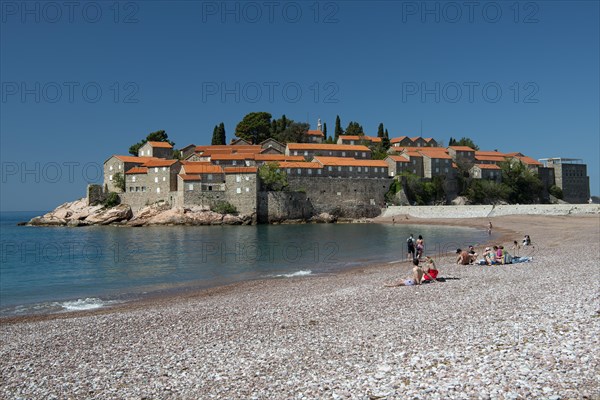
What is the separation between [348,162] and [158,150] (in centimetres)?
3000

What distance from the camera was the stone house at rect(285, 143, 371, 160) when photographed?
77.9 meters

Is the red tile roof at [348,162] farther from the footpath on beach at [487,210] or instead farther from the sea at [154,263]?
the sea at [154,263]

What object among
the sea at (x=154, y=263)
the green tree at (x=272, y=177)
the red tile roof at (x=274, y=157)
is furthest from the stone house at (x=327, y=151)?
the sea at (x=154, y=263)

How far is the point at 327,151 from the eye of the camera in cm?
7844

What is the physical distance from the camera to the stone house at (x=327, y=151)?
77.9 meters

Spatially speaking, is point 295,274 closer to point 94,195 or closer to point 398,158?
point 94,195

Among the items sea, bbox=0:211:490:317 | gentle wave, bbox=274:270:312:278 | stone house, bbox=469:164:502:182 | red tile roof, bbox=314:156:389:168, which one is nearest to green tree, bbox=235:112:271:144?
red tile roof, bbox=314:156:389:168

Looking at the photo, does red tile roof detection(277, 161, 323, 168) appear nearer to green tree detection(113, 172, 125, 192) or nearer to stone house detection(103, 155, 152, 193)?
stone house detection(103, 155, 152, 193)

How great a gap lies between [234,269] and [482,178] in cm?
6167

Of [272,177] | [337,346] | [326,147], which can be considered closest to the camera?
[337,346]

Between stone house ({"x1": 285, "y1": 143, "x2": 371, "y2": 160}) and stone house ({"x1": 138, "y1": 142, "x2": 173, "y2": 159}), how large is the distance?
1891 cm

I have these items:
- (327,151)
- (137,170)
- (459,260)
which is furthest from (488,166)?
(459,260)

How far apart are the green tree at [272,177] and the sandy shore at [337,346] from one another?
4971 centimetres

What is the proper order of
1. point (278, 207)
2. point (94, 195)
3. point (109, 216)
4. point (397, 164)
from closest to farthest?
point (278, 207) → point (109, 216) → point (94, 195) → point (397, 164)
